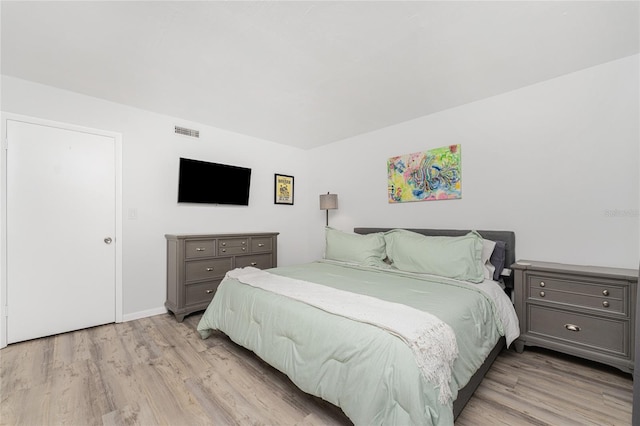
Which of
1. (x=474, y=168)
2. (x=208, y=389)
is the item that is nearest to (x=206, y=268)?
(x=208, y=389)

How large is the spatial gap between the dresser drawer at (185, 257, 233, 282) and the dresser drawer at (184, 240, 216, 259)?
7cm

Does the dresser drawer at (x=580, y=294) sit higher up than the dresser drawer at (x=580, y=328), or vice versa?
the dresser drawer at (x=580, y=294)

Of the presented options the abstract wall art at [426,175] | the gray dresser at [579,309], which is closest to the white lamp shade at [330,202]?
the abstract wall art at [426,175]

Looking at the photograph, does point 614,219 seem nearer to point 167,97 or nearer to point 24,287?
point 167,97

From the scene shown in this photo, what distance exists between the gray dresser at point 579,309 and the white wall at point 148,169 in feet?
11.2

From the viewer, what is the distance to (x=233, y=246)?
3.38 m

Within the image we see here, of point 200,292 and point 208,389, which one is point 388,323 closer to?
point 208,389

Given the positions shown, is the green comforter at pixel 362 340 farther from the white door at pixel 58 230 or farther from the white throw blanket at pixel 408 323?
the white door at pixel 58 230

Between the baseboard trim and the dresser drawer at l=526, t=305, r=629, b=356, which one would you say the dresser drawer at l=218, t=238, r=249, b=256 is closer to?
the baseboard trim

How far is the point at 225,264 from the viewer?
10.9ft

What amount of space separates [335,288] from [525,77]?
2.52 m

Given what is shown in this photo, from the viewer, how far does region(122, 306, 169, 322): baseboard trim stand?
298 cm

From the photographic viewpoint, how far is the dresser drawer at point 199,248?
303 centimetres

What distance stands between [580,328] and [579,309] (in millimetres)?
142
